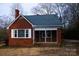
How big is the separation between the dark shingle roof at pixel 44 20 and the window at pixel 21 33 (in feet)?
0.65

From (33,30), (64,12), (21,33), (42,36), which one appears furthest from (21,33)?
(64,12)

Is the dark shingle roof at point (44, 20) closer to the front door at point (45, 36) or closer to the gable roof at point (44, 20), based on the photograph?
the gable roof at point (44, 20)

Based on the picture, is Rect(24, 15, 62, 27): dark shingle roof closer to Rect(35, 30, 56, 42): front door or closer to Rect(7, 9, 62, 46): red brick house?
Rect(7, 9, 62, 46): red brick house


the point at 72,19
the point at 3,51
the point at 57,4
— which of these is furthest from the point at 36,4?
the point at 3,51

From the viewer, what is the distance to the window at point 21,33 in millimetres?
3818

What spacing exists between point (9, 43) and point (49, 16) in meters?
0.87

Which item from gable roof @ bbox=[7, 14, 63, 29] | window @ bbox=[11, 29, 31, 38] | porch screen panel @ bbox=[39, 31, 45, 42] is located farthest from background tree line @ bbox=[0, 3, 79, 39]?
porch screen panel @ bbox=[39, 31, 45, 42]

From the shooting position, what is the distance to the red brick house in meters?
3.78

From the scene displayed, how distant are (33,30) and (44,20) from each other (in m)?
0.27

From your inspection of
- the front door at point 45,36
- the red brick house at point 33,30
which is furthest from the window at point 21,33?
the front door at point 45,36

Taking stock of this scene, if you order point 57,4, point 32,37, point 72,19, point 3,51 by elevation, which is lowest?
point 3,51

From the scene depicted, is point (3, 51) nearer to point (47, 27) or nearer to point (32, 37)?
point (32, 37)

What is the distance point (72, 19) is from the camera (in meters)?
3.80

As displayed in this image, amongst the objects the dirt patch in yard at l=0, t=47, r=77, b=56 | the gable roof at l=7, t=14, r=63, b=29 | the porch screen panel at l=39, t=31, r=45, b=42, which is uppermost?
the gable roof at l=7, t=14, r=63, b=29
